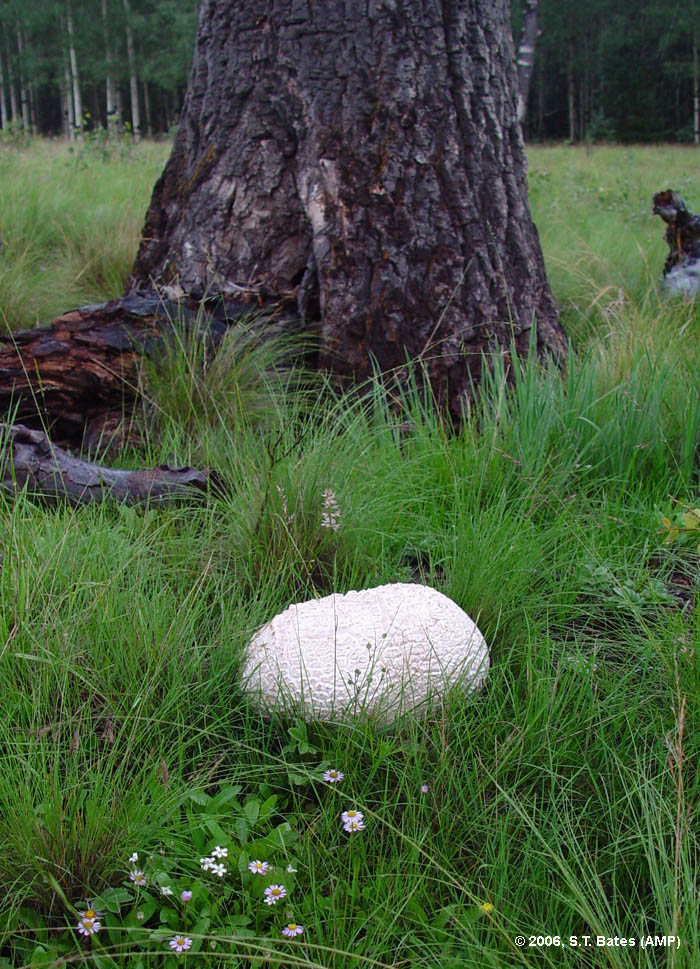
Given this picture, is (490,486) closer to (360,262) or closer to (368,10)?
(360,262)

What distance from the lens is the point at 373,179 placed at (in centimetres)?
294

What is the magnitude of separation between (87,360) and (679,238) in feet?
11.1

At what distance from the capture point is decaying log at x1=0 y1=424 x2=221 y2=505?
7.57ft

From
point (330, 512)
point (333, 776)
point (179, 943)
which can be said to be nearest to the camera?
point (179, 943)

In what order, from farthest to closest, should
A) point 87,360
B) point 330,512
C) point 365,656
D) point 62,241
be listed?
point 62,241 → point 87,360 → point 330,512 → point 365,656

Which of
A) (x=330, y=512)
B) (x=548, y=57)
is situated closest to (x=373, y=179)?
(x=330, y=512)

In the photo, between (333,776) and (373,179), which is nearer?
(333,776)

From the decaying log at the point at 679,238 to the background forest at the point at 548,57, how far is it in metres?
30.1

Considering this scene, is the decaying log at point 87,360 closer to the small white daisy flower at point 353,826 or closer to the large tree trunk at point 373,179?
the large tree trunk at point 373,179

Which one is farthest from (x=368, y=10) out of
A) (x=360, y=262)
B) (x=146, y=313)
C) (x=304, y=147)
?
(x=146, y=313)

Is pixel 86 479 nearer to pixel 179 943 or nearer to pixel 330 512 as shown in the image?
pixel 330 512

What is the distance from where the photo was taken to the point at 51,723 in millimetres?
1479

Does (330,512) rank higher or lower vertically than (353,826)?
higher

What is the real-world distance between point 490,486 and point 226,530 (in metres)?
0.81
